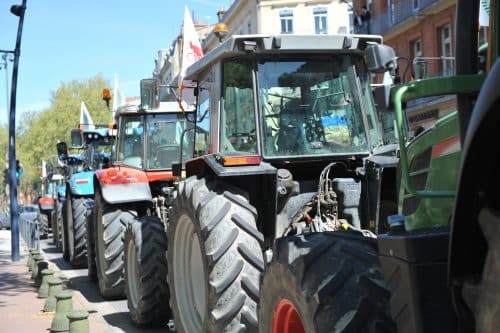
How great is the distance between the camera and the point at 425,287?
2500 mm

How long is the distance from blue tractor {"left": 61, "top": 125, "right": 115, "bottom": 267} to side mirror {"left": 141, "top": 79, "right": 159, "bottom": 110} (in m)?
3.91

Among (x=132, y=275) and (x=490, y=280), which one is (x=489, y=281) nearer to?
(x=490, y=280)

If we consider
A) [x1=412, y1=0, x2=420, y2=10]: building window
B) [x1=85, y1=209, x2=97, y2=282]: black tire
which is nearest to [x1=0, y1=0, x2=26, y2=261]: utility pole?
[x1=85, y1=209, x2=97, y2=282]: black tire

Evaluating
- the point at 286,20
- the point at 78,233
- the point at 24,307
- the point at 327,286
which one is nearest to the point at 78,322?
the point at 24,307

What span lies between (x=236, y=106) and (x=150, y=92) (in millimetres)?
2170

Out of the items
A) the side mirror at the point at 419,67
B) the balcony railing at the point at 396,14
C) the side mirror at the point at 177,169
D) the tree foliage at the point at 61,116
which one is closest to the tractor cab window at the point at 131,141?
the side mirror at the point at 177,169

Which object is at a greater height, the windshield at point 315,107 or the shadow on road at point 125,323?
the windshield at point 315,107

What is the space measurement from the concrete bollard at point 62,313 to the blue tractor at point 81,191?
12.7 ft

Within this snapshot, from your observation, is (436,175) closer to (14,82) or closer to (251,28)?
(14,82)

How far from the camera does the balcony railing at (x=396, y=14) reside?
1143 inches

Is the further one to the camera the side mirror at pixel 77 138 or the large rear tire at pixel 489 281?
the side mirror at pixel 77 138

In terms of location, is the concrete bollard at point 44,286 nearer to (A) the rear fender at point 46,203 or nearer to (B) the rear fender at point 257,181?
(B) the rear fender at point 257,181

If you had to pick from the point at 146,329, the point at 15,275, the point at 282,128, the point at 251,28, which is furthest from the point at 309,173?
the point at 251,28

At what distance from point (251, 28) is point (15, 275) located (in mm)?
38750
